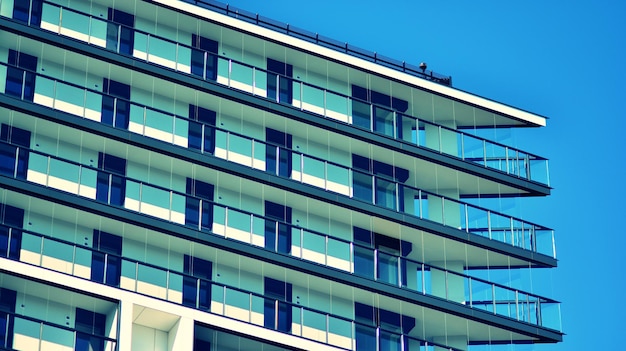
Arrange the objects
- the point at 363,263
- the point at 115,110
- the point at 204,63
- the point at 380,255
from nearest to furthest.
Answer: the point at 115,110 < the point at 363,263 < the point at 380,255 < the point at 204,63

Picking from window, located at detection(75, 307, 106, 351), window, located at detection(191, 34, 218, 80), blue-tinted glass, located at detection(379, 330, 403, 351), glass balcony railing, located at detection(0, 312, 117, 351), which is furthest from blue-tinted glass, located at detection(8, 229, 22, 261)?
Result: blue-tinted glass, located at detection(379, 330, 403, 351)

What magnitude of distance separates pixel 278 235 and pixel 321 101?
20.2ft

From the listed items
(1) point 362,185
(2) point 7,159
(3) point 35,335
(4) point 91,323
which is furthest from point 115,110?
(3) point 35,335

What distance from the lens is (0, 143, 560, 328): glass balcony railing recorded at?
66.8 m

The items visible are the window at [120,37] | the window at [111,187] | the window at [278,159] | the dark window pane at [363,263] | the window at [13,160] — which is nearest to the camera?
the window at [13,160]

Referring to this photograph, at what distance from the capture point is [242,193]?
2808 inches

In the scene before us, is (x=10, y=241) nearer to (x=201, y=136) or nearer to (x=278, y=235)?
(x=201, y=136)

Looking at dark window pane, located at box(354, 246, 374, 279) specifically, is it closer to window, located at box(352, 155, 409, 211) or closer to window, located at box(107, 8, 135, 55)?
window, located at box(352, 155, 409, 211)

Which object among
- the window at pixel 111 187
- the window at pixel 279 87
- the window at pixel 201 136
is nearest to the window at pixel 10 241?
the window at pixel 111 187

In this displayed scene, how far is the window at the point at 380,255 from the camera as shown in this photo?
70938mm

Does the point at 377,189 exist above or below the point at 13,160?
above

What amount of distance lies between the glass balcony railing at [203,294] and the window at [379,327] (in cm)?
6

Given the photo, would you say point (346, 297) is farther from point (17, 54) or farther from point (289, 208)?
point (17, 54)

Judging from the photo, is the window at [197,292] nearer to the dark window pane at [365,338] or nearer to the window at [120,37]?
the dark window pane at [365,338]
